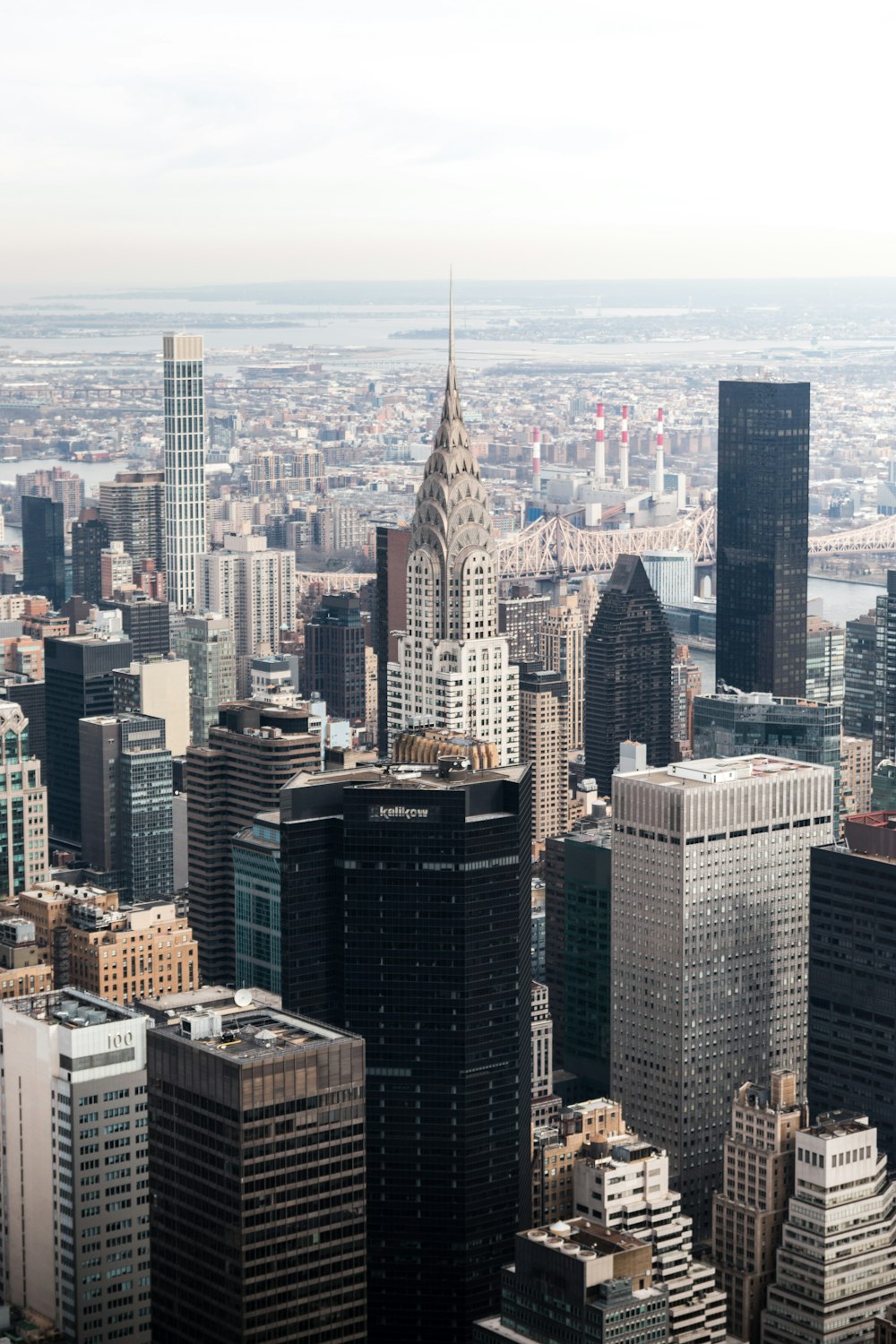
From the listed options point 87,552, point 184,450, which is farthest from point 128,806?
point 184,450

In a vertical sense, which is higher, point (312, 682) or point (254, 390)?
point (254, 390)

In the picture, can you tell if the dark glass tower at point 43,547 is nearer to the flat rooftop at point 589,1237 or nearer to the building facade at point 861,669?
the building facade at point 861,669

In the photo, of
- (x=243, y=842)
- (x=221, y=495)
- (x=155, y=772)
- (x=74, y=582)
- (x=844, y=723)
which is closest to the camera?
(x=243, y=842)

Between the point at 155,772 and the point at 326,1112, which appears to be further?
the point at 155,772

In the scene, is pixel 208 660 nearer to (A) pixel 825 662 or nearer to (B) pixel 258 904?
(A) pixel 825 662

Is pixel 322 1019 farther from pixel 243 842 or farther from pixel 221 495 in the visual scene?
pixel 221 495

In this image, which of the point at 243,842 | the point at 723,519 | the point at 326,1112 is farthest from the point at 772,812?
the point at 723,519

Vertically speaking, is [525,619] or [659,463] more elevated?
[659,463]

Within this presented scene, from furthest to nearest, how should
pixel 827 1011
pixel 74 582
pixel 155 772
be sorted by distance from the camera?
pixel 74 582 < pixel 155 772 < pixel 827 1011
